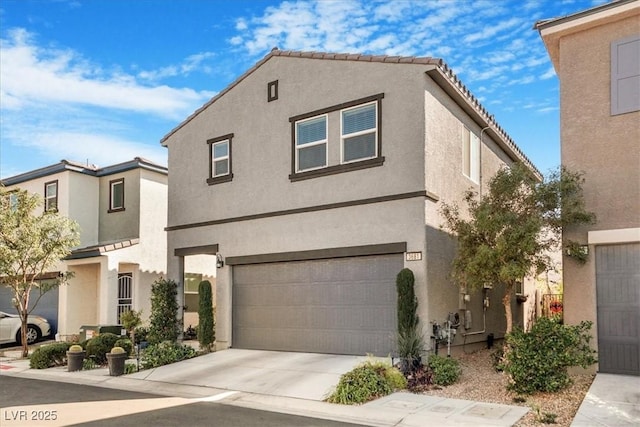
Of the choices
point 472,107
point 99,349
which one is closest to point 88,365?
point 99,349

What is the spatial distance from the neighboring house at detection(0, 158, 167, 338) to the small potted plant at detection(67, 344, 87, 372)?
487cm

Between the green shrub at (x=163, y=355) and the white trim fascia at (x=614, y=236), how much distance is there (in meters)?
9.91

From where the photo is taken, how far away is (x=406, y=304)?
40.1ft

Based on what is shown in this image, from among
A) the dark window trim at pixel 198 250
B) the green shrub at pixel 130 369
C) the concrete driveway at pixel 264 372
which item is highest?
the dark window trim at pixel 198 250

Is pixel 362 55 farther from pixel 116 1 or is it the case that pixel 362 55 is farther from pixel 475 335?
pixel 475 335

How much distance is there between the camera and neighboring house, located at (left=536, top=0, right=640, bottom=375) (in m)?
11.0

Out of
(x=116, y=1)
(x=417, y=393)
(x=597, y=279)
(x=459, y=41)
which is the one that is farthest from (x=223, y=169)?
(x=597, y=279)

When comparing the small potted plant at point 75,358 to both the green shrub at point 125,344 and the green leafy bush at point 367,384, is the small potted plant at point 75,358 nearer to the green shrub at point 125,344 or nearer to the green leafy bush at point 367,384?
the green shrub at point 125,344

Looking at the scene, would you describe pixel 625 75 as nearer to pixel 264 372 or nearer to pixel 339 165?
pixel 339 165

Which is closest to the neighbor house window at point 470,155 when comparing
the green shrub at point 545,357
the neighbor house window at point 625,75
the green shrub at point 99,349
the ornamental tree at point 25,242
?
the neighbor house window at point 625,75

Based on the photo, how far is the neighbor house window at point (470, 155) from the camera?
15477 mm

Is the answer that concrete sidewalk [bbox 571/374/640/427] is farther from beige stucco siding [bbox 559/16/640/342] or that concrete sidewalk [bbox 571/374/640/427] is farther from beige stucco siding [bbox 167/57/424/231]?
beige stucco siding [bbox 167/57/424/231]

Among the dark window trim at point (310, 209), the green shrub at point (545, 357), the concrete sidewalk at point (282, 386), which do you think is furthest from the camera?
the dark window trim at point (310, 209)

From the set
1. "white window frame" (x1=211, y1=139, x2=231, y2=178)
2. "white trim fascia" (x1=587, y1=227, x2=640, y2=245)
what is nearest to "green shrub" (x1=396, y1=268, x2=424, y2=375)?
"white trim fascia" (x1=587, y1=227, x2=640, y2=245)
